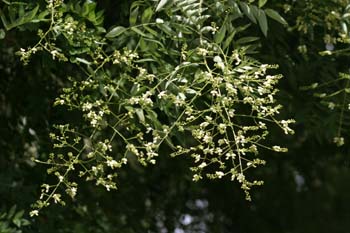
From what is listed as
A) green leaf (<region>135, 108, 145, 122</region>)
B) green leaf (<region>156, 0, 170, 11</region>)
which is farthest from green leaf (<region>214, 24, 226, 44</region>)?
green leaf (<region>135, 108, 145, 122</region>)

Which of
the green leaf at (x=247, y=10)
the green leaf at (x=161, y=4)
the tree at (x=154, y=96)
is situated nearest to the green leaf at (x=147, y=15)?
the tree at (x=154, y=96)

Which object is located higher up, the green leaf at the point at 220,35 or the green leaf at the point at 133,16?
the green leaf at the point at 133,16

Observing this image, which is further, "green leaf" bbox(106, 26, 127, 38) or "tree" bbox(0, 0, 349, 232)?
"green leaf" bbox(106, 26, 127, 38)

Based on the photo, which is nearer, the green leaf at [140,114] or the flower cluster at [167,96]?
the flower cluster at [167,96]

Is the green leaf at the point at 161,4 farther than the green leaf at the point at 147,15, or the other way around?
the green leaf at the point at 147,15

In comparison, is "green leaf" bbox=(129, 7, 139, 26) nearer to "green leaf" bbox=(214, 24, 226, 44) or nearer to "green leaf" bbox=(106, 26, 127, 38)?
"green leaf" bbox=(106, 26, 127, 38)

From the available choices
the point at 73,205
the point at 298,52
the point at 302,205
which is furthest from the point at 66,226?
the point at 302,205

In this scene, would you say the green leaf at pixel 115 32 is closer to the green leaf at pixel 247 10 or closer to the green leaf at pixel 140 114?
the green leaf at pixel 140 114

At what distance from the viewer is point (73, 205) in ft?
8.49

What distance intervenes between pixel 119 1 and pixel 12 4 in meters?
0.47

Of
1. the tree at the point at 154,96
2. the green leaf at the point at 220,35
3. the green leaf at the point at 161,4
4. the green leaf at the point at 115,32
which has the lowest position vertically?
the tree at the point at 154,96

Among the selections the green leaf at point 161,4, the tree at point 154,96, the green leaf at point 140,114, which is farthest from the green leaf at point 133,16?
the green leaf at point 140,114

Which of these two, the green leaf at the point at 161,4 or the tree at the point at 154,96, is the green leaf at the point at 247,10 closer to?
the tree at the point at 154,96

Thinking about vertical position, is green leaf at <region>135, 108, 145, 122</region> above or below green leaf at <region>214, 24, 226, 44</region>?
below
